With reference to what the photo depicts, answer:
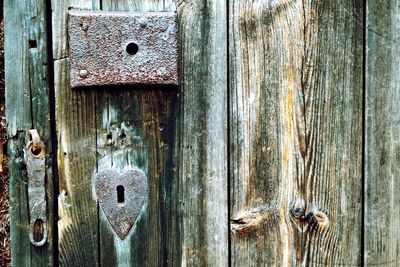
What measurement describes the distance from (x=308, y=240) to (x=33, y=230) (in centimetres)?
51

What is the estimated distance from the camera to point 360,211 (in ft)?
3.67

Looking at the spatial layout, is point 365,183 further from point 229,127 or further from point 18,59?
point 18,59

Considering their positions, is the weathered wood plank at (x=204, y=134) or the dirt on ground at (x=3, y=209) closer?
the weathered wood plank at (x=204, y=134)

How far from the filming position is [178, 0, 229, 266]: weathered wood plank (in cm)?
108

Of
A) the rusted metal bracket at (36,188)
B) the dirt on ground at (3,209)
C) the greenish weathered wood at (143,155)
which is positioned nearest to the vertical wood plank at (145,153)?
the greenish weathered wood at (143,155)

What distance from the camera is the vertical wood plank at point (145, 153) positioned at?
1.07 metres

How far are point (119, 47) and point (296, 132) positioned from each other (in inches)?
14.3

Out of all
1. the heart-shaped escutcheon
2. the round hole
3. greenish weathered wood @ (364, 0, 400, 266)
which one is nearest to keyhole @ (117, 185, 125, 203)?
the heart-shaped escutcheon

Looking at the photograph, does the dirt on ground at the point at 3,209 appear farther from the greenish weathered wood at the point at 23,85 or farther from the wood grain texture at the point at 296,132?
the wood grain texture at the point at 296,132

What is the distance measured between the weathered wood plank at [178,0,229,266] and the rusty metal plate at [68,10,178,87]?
0.05 metres

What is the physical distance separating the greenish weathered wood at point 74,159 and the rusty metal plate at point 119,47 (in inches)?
1.1

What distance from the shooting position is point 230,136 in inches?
43.3

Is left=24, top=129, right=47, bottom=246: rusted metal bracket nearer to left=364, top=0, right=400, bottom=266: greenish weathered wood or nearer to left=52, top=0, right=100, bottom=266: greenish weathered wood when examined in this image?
left=52, top=0, right=100, bottom=266: greenish weathered wood

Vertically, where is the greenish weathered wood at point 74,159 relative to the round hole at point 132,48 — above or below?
below
